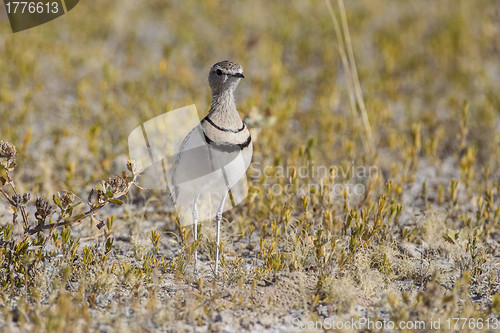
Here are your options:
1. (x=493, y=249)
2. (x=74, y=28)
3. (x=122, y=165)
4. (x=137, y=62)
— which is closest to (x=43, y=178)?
(x=122, y=165)

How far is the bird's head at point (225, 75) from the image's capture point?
11.0 feet

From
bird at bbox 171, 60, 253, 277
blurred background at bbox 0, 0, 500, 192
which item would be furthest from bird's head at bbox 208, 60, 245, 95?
blurred background at bbox 0, 0, 500, 192

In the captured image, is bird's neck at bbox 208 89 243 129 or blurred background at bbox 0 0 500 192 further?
blurred background at bbox 0 0 500 192

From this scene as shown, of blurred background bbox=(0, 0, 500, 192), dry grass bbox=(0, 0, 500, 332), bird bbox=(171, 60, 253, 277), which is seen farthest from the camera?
blurred background bbox=(0, 0, 500, 192)

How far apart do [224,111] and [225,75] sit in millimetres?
238

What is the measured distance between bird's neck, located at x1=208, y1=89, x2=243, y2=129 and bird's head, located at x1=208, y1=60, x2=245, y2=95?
4 cm

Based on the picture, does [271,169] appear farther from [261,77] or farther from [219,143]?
[261,77]

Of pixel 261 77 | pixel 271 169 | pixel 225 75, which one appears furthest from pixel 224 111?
pixel 261 77

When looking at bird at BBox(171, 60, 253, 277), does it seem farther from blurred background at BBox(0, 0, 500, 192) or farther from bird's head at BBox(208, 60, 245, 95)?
blurred background at BBox(0, 0, 500, 192)

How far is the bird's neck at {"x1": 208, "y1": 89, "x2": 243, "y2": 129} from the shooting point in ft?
10.9

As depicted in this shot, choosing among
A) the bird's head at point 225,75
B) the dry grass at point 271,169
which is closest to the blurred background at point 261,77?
the dry grass at point 271,169

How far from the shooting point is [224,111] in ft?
11.0

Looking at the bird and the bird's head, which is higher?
the bird's head

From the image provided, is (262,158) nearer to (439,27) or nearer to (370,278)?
(370,278)
